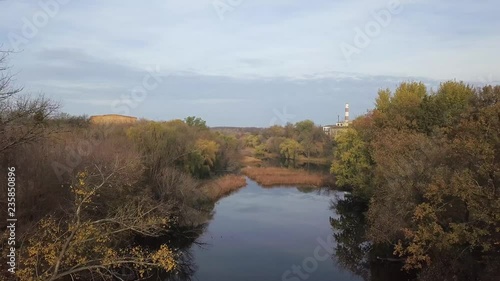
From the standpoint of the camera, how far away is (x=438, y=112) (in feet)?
91.1

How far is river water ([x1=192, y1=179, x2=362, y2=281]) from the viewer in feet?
61.2

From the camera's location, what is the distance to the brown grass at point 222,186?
3638cm

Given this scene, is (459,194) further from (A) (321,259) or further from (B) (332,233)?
(B) (332,233)

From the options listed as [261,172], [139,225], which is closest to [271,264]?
[139,225]

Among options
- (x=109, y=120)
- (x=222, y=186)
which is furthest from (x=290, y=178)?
(x=109, y=120)

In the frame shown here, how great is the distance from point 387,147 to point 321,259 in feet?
27.3

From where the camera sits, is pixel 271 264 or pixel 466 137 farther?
pixel 271 264

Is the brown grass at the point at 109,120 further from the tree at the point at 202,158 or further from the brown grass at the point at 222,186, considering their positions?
the brown grass at the point at 222,186

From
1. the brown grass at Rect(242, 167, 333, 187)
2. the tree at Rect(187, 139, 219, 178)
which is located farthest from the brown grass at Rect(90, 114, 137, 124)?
the brown grass at Rect(242, 167, 333, 187)

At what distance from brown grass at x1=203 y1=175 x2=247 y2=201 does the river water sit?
45.0 inches

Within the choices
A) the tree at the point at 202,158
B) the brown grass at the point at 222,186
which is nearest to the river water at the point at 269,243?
the brown grass at the point at 222,186

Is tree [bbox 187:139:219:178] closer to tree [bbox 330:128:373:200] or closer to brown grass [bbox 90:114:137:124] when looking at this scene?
tree [bbox 330:128:373:200]

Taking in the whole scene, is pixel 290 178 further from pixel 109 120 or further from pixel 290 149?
pixel 109 120

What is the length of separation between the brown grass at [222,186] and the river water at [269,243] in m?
1.14
